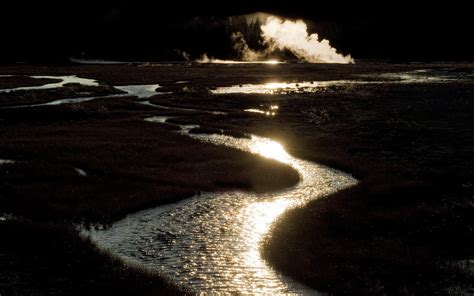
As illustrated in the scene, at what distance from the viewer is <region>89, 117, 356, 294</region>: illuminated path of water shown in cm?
1789

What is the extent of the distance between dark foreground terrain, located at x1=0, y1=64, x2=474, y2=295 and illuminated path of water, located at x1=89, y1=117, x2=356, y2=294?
0.85m

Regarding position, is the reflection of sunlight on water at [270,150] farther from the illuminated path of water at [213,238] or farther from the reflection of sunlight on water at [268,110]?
the reflection of sunlight on water at [268,110]

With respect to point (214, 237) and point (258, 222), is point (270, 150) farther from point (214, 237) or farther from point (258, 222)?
point (214, 237)

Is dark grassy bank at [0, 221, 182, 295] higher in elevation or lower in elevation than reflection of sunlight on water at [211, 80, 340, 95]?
lower

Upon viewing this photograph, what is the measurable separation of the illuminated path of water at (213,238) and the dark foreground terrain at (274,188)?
85 cm

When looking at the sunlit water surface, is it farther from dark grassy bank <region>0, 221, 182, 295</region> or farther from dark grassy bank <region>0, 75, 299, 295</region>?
dark grassy bank <region>0, 221, 182, 295</region>

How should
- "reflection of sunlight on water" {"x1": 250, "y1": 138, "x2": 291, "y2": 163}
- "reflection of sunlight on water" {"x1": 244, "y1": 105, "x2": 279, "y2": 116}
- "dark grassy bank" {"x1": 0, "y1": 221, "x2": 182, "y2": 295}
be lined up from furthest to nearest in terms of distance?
"reflection of sunlight on water" {"x1": 244, "y1": 105, "x2": 279, "y2": 116} < "reflection of sunlight on water" {"x1": 250, "y1": 138, "x2": 291, "y2": 163} < "dark grassy bank" {"x1": 0, "y1": 221, "x2": 182, "y2": 295}

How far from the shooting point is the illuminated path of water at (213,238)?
17.9 meters

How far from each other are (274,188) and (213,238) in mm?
9140

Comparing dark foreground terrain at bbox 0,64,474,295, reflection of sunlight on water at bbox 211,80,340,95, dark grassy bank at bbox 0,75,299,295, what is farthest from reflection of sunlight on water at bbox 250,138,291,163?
reflection of sunlight on water at bbox 211,80,340,95

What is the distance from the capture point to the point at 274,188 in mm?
30547

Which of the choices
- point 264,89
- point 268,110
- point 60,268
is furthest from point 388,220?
point 264,89

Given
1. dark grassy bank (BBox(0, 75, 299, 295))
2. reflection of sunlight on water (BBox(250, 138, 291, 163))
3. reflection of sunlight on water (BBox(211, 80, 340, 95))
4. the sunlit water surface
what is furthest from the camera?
the sunlit water surface

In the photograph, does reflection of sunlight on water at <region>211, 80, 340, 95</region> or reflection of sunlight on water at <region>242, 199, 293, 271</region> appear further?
reflection of sunlight on water at <region>211, 80, 340, 95</region>
